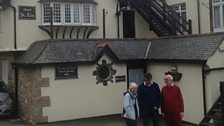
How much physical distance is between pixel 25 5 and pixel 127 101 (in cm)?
1148

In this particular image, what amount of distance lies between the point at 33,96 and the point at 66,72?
64.4 inches

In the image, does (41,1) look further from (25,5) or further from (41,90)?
(41,90)

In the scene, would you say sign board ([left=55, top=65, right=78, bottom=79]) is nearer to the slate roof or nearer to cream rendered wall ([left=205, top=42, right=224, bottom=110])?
the slate roof

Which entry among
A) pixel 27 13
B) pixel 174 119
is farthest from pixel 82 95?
pixel 174 119

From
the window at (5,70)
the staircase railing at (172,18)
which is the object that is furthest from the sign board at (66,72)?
the staircase railing at (172,18)

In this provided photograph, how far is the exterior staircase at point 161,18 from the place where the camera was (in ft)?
65.1

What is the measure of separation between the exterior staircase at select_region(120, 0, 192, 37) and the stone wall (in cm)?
812

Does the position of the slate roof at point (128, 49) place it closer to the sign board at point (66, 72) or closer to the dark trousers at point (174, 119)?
the sign board at point (66, 72)

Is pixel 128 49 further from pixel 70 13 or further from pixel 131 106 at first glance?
pixel 131 106

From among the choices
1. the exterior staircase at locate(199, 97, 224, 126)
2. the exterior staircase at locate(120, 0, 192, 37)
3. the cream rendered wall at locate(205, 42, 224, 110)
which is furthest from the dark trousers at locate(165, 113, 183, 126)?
the exterior staircase at locate(120, 0, 192, 37)

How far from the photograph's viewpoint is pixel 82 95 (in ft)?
50.9

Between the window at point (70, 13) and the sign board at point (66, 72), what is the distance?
4593mm

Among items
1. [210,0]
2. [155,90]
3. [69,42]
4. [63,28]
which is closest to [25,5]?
[63,28]

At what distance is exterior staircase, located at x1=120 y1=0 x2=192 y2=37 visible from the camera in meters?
19.8
